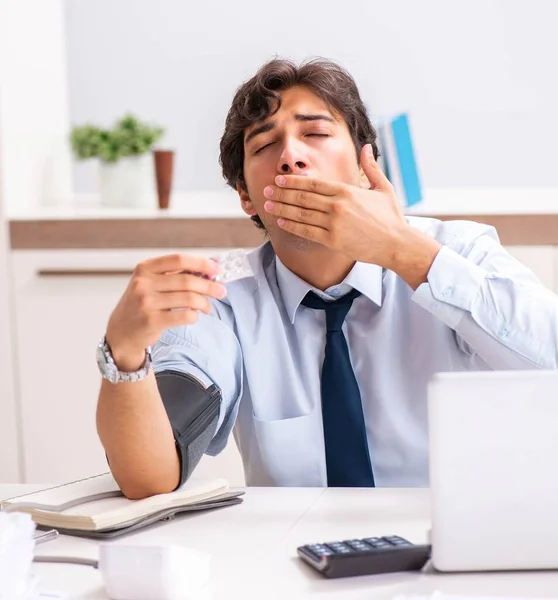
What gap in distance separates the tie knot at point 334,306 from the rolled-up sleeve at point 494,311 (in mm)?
157

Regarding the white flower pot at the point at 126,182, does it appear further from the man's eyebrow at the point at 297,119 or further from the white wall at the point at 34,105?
the man's eyebrow at the point at 297,119

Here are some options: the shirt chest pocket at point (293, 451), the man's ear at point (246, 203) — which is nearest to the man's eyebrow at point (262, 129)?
the man's ear at point (246, 203)

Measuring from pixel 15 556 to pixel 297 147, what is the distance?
915mm

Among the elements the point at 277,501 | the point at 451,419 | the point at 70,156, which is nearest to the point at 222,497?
the point at 277,501

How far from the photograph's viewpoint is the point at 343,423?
5.03 ft

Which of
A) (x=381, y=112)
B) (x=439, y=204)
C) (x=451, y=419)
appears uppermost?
(x=381, y=112)

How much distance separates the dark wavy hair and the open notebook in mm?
711

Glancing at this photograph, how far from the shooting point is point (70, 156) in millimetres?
3074

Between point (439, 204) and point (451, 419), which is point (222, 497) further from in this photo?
point (439, 204)

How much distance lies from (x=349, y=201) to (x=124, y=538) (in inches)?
24.2

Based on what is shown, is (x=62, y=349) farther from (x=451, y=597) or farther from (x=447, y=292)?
(x=451, y=597)

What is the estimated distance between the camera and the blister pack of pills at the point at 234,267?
1.67 metres

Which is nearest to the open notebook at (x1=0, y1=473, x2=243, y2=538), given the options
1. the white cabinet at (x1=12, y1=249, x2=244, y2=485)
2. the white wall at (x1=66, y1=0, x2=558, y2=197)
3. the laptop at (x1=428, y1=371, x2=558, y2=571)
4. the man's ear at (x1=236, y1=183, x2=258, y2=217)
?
the laptop at (x1=428, y1=371, x2=558, y2=571)

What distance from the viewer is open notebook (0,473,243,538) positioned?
3.74 feet
